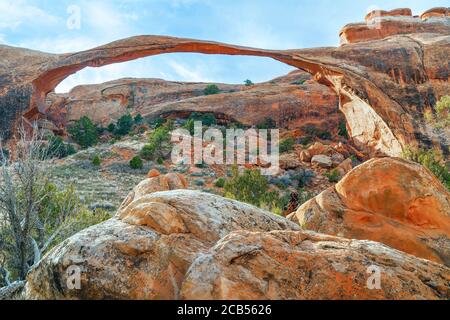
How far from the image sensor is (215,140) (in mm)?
28672

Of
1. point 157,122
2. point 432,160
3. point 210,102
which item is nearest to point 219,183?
point 432,160

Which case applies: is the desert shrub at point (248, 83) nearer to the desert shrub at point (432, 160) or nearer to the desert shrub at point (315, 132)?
the desert shrub at point (315, 132)

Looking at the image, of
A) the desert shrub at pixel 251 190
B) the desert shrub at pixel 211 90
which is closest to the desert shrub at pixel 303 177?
the desert shrub at pixel 251 190

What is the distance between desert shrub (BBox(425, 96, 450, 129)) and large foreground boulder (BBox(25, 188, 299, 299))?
1115 centimetres

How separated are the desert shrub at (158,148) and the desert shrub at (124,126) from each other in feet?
28.6

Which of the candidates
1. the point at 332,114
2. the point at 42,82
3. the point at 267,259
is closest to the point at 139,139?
the point at 42,82

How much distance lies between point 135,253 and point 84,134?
3142cm

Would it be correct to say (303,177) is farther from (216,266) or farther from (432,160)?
(216,266)

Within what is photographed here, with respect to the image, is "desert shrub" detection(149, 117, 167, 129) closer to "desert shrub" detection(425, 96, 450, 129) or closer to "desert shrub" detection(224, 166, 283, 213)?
"desert shrub" detection(224, 166, 283, 213)

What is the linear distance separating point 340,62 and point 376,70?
1.36 m

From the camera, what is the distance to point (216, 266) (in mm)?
3092

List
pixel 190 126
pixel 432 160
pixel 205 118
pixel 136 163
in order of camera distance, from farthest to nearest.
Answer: pixel 205 118 < pixel 190 126 < pixel 136 163 < pixel 432 160
